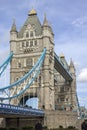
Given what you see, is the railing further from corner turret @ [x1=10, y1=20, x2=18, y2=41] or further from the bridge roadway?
corner turret @ [x1=10, y1=20, x2=18, y2=41]

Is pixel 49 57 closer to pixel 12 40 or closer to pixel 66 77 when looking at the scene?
pixel 12 40

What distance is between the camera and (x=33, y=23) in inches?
3238

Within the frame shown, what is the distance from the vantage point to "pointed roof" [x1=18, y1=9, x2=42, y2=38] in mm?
80706

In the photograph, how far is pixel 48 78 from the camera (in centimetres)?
7519

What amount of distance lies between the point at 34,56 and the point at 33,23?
964 cm

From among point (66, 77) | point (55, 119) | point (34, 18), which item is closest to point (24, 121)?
point (55, 119)

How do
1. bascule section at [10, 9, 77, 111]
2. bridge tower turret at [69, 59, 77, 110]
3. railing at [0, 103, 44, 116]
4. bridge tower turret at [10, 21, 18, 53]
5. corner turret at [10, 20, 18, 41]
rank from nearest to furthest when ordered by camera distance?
1. railing at [0, 103, 44, 116]
2. bascule section at [10, 9, 77, 111]
3. bridge tower turret at [10, 21, 18, 53]
4. corner turret at [10, 20, 18, 41]
5. bridge tower turret at [69, 59, 77, 110]

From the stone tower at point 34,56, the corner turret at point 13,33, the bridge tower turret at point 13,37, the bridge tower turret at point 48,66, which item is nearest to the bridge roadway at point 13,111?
the bridge tower turret at point 48,66

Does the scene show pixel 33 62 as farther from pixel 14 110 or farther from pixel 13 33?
pixel 14 110

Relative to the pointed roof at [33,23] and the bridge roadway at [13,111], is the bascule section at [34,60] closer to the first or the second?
the pointed roof at [33,23]

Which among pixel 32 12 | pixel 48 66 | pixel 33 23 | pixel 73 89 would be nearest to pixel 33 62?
pixel 48 66

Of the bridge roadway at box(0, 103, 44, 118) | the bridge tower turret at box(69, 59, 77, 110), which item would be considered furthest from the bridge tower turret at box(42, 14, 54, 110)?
the bridge tower turret at box(69, 59, 77, 110)

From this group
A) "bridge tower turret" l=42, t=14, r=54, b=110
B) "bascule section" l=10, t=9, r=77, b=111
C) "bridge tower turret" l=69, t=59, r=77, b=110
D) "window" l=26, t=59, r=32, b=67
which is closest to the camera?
"bridge tower turret" l=42, t=14, r=54, b=110

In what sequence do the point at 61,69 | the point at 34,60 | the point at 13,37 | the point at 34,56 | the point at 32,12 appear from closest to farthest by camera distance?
the point at 34,60, the point at 34,56, the point at 13,37, the point at 32,12, the point at 61,69
